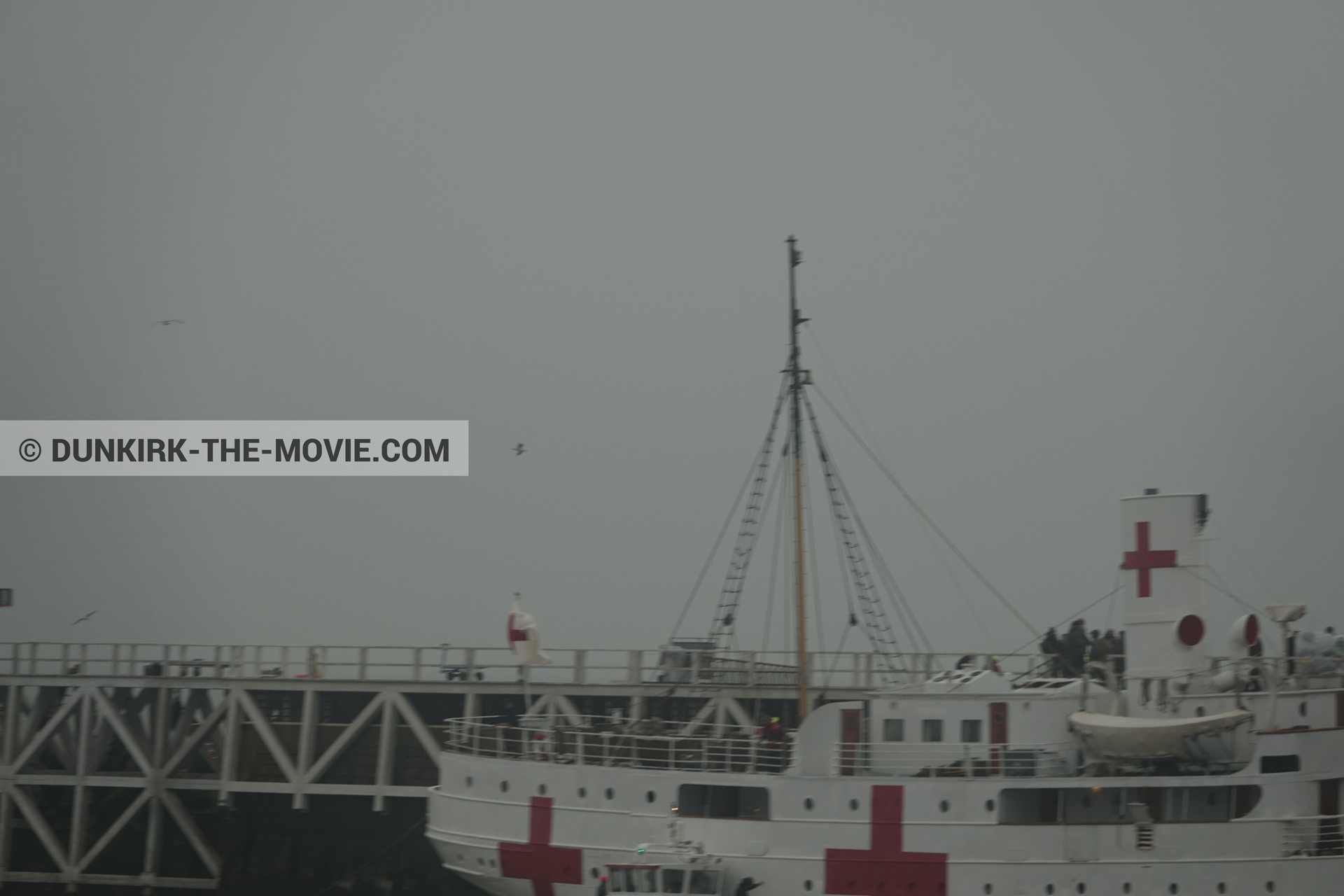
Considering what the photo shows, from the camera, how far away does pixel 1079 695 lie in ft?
102

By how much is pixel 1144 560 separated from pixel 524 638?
13304 millimetres

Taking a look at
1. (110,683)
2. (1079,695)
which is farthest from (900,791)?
(110,683)

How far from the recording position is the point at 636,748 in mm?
31984

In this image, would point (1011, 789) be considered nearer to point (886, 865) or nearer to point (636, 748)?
point (886, 865)

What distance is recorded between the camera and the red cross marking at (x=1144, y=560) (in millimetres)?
31344

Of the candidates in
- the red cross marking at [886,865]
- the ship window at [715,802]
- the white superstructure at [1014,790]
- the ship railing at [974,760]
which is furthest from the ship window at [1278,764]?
the ship window at [715,802]

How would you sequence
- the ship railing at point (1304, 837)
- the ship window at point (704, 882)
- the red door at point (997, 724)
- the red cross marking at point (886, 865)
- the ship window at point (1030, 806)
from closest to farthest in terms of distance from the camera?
the ship railing at point (1304, 837) → the red cross marking at point (886, 865) → the ship window at point (1030, 806) → the ship window at point (704, 882) → the red door at point (997, 724)

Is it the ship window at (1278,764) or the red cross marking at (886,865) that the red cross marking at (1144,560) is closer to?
the ship window at (1278,764)

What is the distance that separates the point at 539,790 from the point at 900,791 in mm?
7335

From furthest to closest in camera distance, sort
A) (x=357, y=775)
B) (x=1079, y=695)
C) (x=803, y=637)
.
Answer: (x=357, y=775) → (x=803, y=637) → (x=1079, y=695)

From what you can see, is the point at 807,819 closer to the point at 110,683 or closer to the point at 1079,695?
the point at 1079,695

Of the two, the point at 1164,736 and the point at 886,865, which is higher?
the point at 1164,736

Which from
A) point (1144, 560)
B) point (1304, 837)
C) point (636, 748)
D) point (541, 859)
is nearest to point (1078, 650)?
point (1144, 560)

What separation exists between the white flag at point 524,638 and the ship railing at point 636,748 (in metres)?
1.45
